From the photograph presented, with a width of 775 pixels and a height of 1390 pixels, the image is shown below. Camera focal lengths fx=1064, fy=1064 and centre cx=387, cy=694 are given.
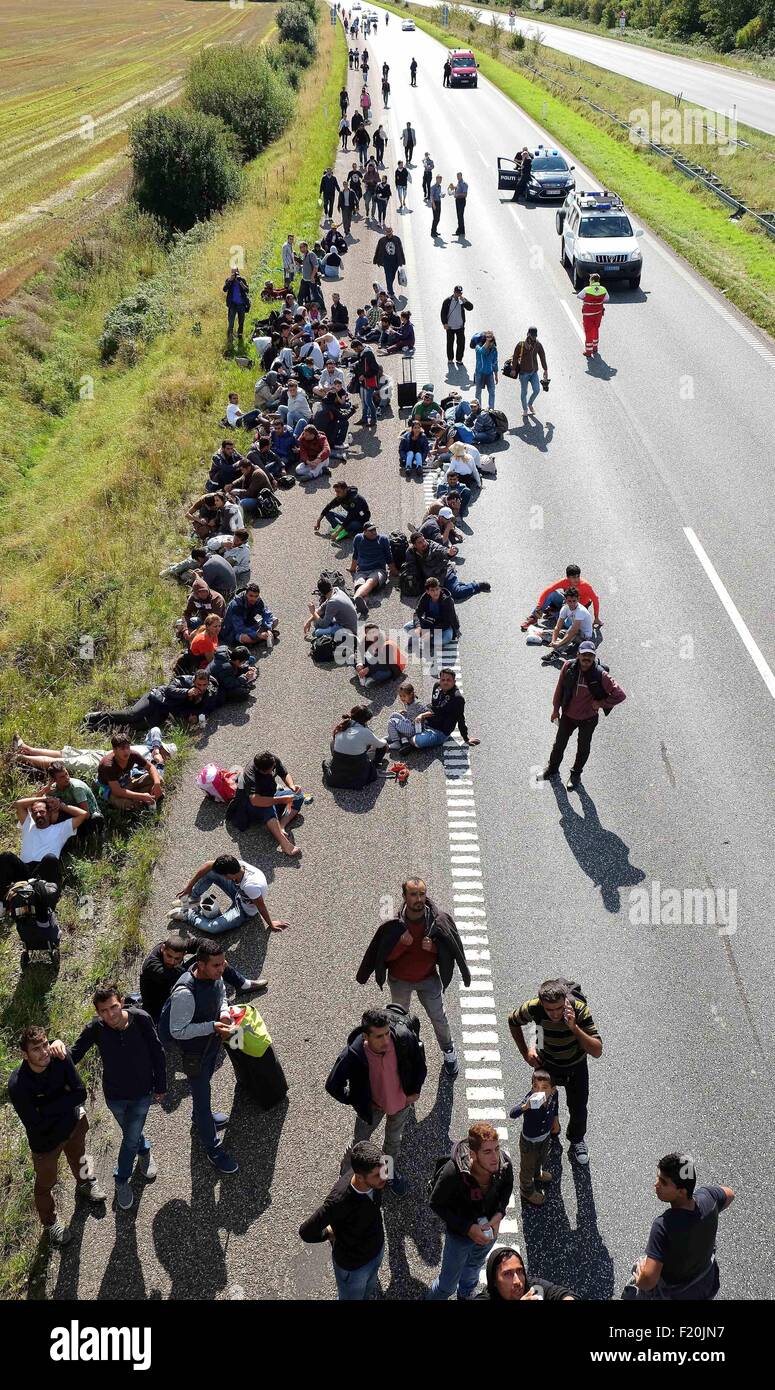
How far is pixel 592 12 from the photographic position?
104250mm

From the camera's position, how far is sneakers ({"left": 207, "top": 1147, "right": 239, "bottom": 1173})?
25.6 feet

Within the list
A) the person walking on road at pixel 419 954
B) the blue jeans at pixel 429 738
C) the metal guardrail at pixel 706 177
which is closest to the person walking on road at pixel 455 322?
the metal guardrail at pixel 706 177

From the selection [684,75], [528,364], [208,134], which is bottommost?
[528,364]

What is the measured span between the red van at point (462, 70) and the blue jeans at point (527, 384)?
154 feet

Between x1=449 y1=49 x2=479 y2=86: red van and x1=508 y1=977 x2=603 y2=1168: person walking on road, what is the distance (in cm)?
6352

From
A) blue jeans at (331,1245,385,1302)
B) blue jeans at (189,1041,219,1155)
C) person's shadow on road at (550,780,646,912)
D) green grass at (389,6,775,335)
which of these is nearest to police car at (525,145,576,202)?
green grass at (389,6,775,335)

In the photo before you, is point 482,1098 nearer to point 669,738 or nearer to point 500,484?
point 669,738

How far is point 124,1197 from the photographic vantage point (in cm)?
765

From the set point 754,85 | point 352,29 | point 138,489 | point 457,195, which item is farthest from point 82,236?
point 352,29

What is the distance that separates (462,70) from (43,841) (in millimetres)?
61254

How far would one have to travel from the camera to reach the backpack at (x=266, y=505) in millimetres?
18578

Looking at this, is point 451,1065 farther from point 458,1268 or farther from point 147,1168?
point 147,1168

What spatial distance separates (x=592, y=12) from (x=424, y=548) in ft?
367

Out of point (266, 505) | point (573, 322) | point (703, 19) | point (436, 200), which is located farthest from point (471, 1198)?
point (703, 19)
